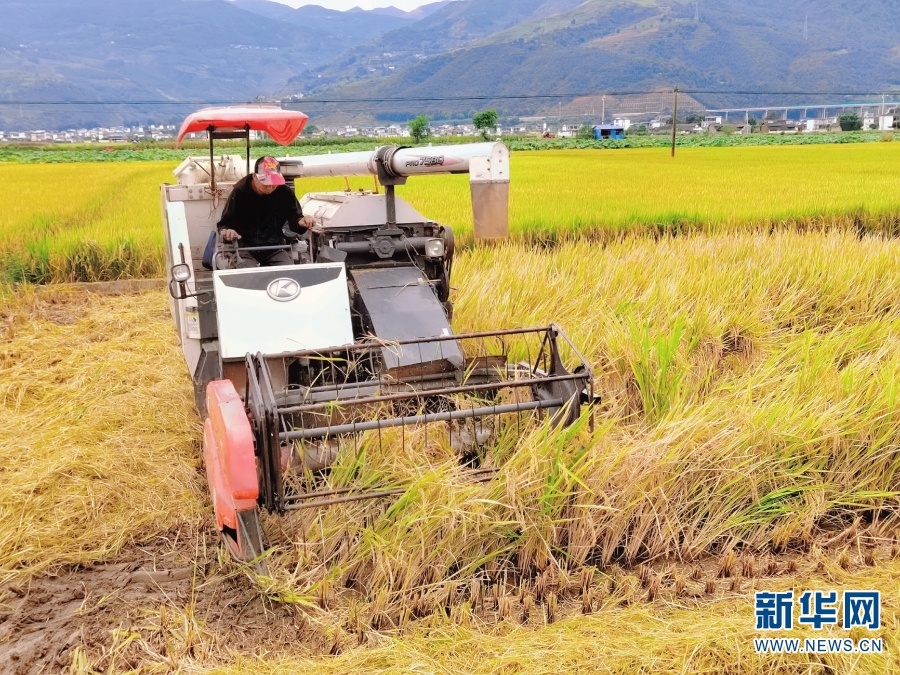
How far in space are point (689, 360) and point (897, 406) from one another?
1496 mm

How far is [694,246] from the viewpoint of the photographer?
814cm

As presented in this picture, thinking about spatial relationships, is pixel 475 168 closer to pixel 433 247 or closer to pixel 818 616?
pixel 433 247

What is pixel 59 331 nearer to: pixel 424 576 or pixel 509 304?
pixel 509 304

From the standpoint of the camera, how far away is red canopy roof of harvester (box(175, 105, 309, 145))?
4953 mm

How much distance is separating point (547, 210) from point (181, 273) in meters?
6.94

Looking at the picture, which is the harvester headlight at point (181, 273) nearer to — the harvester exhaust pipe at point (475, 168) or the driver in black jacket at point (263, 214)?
the driver in black jacket at point (263, 214)

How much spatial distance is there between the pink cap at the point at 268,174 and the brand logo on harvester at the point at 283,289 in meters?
0.92

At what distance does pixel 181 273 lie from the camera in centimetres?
460

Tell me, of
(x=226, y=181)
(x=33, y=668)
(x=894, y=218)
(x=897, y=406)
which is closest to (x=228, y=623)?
(x=33, y=668)

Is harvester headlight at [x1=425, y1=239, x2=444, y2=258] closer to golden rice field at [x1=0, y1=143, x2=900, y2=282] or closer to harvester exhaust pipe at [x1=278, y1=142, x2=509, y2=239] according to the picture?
harvester exhaust pipe at [x1=278, y1=142, x2=509, y2=239]

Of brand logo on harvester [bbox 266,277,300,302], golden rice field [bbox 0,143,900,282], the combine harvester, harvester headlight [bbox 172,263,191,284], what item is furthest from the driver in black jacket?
golden rice field [bbox 0,143,900,282]

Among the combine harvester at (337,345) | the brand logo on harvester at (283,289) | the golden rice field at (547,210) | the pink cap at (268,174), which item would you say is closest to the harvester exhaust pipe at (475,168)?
the combine harvester at (337,345)

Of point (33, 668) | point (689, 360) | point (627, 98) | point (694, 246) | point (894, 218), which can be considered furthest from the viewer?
point (627, 98)

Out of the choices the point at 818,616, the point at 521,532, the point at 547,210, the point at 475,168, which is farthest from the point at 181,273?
the point at 547,210
